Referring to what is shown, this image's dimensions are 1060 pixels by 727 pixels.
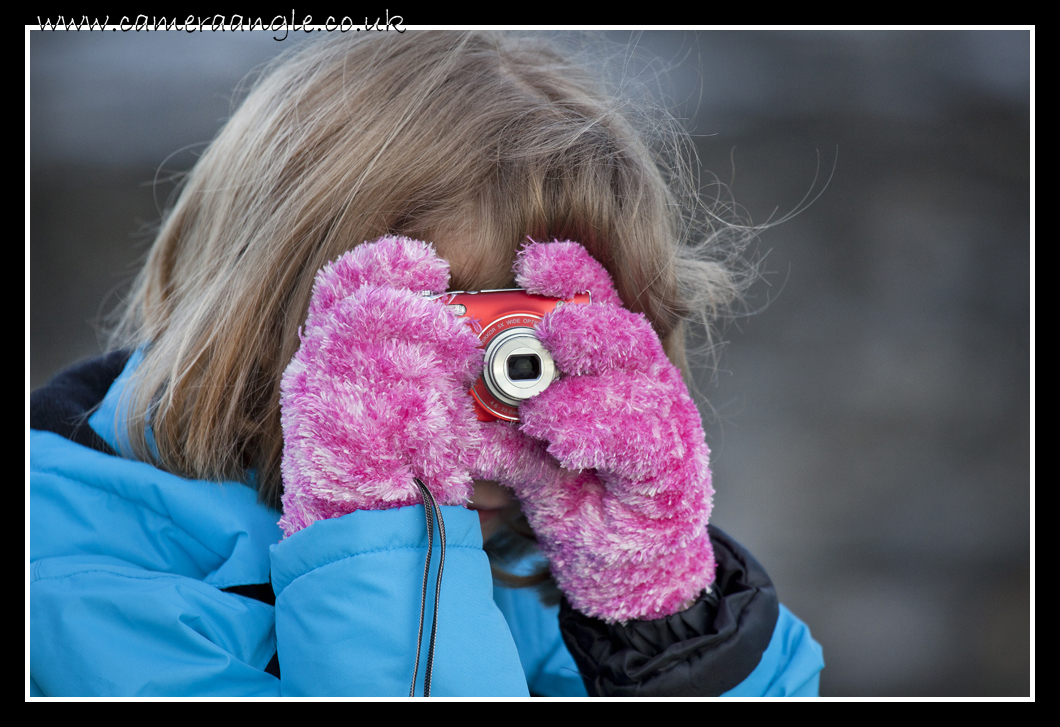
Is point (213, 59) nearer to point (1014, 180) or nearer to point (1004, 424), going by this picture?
point (1014, 180)

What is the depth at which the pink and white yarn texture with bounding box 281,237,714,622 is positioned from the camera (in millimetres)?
593

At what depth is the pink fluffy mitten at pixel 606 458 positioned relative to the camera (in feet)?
2.05

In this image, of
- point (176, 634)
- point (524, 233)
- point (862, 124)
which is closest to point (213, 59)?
point (524, 233)

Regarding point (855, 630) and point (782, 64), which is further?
point (855, 630)

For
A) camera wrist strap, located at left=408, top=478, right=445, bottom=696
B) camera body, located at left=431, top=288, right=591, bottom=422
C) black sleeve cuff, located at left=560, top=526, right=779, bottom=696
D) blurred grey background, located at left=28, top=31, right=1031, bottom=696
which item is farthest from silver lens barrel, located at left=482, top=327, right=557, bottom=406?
blurred grey background, located at left=28, top=31, right=1031, bottom=696

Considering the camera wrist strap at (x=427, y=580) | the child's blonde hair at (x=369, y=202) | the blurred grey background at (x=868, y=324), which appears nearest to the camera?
the camera wrist strap at (x=427, y=580)

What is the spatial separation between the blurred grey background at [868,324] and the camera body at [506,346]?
1140 millimetres

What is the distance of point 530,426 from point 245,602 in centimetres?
29

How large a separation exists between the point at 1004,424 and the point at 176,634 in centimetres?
195

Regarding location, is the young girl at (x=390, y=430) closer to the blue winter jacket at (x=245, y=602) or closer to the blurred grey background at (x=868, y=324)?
the blue winter jacket at (x=245, y=602)

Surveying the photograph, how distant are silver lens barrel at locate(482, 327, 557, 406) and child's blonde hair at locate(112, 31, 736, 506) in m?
0.07

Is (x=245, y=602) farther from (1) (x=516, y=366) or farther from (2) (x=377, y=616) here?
(1) (x=516, y=366)

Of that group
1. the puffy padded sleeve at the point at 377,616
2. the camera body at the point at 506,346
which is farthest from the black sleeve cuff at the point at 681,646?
the camera body at the point at 506,346

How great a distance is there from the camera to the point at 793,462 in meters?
1.91
